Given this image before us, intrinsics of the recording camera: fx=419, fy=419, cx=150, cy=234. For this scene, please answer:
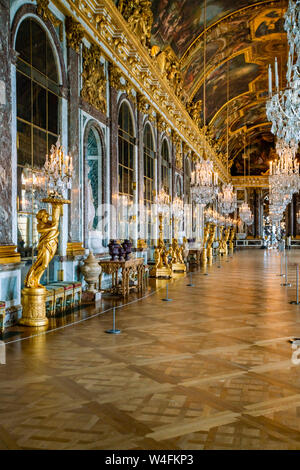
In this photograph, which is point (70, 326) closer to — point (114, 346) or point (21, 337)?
point (21, 337)

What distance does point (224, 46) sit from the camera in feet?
66.7

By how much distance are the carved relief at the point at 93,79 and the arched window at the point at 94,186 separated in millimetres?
712

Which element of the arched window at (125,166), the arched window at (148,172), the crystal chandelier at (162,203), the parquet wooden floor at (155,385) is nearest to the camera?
the parquet wooden floor at (155,385)

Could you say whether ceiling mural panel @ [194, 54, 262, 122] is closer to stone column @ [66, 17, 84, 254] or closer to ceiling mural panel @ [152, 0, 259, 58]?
ceiling mural panel @ [152, 0, 259, 58]

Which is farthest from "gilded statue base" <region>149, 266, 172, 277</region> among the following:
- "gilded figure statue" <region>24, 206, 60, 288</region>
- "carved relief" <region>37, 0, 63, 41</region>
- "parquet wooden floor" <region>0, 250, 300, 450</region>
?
"carved relief" <region>37, 0, 63, 41</region>

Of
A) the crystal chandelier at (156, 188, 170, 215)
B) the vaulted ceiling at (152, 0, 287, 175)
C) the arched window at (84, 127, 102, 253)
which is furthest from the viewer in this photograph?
the vaulted ceiling at (152, 0, 287, 175)

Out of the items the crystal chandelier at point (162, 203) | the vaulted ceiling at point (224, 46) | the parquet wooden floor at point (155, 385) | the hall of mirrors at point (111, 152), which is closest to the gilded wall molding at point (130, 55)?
the hall of mirrors at point (111, 152)

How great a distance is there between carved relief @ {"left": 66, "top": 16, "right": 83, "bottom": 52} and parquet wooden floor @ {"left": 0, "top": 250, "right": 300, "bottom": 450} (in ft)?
18.9

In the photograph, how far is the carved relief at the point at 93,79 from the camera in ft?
31.4

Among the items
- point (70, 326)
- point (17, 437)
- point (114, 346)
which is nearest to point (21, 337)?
point (70, 326)

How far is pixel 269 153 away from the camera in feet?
134

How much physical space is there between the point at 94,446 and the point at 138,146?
464 inches

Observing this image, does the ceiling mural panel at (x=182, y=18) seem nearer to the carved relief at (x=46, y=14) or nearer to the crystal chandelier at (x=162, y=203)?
the crystal chandelier at (x=162, y=203)

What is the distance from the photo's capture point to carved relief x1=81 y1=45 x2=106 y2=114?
31.4 ft
